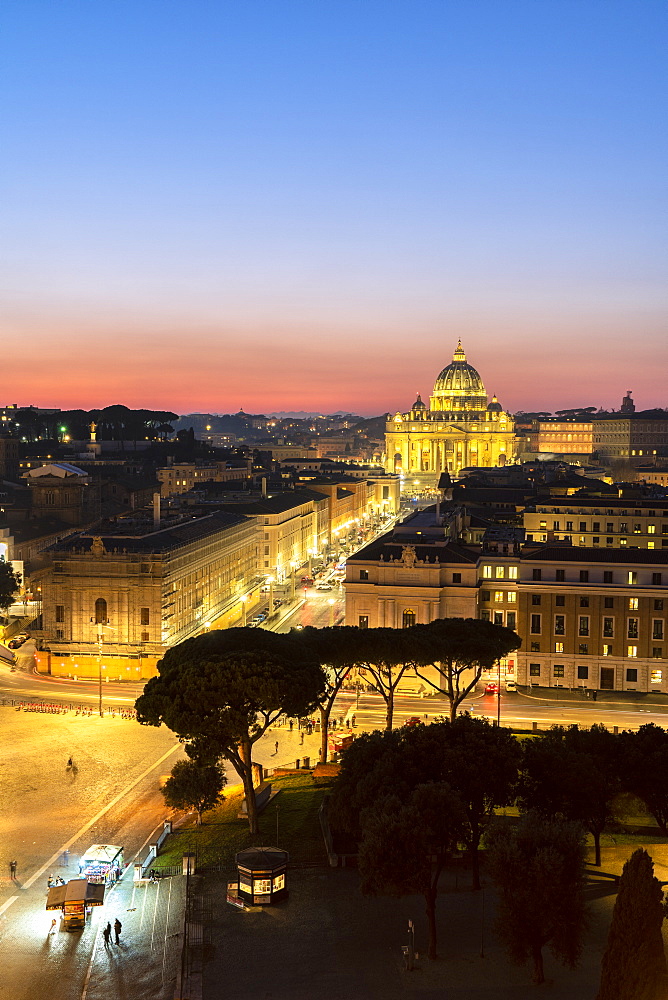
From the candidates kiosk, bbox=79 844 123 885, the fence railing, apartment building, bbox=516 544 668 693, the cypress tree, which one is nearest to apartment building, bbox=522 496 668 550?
apartment building, bbox=516 544 668 693

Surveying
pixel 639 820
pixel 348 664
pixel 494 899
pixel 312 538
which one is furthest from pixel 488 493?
pixel 494 899

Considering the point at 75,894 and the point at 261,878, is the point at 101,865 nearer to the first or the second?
the point at 75,894

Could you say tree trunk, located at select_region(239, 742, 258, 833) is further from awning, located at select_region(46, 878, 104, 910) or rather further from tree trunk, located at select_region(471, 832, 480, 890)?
tree trunk, located at select_region(471, 832, 480, 890)

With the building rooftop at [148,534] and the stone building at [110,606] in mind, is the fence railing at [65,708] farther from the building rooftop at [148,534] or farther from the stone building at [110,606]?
the building rooftop at [148,534]

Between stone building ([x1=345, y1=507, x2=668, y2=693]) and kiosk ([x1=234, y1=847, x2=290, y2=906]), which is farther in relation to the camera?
stone building ([x1=345, y1=507, x2=668, y2=693])

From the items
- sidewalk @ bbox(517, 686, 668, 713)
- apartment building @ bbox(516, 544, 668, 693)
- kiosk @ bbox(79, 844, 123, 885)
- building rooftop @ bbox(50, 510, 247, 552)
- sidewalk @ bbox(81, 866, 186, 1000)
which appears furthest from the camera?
building rooftop @ bbox(50, 510, 247, 552)

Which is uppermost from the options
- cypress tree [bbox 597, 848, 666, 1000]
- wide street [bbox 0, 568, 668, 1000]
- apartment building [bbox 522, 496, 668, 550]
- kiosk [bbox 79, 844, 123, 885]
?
apartment building [bbox 522, 496, 668, 550]

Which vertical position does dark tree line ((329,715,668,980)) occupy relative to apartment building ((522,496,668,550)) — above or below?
below
